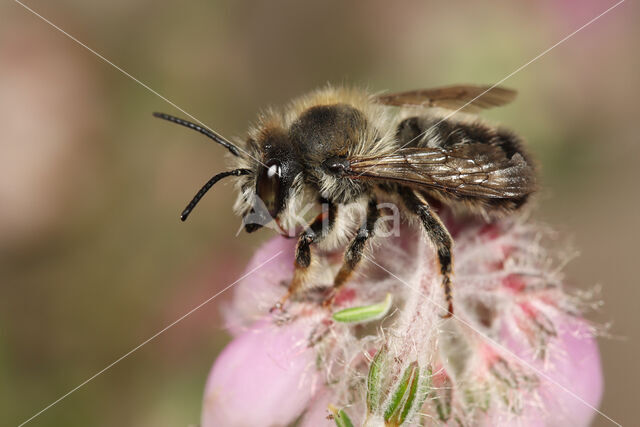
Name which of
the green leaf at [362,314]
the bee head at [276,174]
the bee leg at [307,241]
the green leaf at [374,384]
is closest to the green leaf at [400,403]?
the green leaf at [374,384]

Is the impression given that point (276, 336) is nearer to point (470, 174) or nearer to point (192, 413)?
point (470, 174)

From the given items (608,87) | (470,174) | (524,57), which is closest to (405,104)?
(470,174)

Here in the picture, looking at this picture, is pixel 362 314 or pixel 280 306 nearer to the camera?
pixel 362 314

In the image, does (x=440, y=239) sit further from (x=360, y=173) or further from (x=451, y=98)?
(x=451, y=98)

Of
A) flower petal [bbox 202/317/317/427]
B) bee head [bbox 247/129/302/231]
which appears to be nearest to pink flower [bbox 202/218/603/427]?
flower petal [bbox 202/317/317/427]

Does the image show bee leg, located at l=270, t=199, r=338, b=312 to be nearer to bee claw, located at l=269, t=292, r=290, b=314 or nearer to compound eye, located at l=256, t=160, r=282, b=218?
bee claw, located at l=269, t=292, r=290, b=314

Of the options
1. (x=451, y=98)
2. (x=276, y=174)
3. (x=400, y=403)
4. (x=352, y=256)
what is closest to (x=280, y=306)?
(x=352, y=256)

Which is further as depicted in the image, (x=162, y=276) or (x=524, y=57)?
(x=524, y=57)
